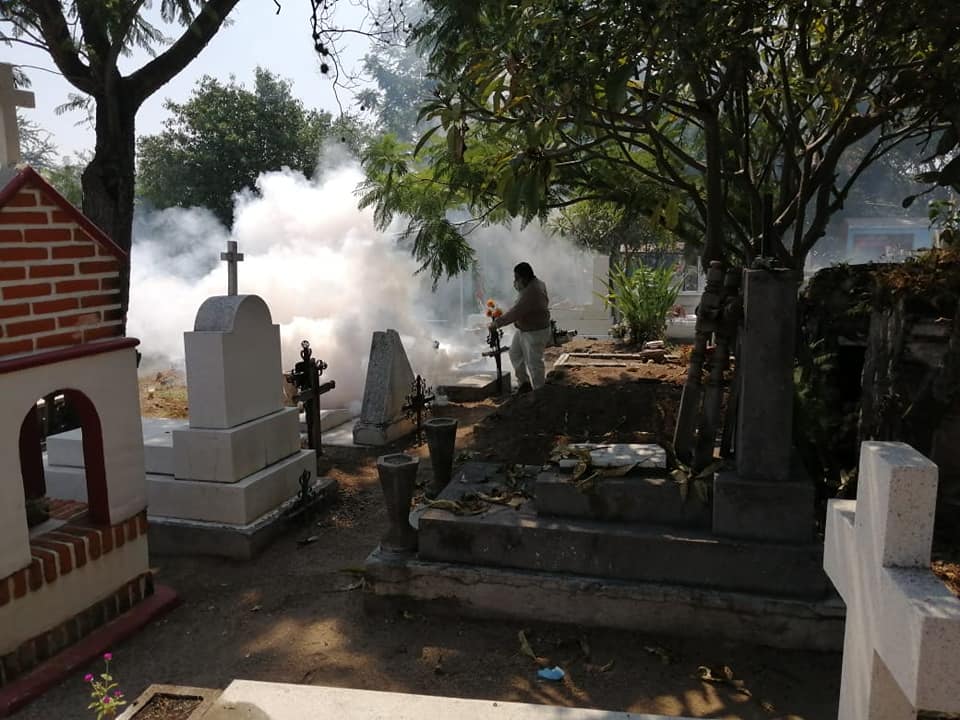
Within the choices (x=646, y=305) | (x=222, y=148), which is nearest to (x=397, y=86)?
(x=222, y=148)

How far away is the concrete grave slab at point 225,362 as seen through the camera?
545 centimetres

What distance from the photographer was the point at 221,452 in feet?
17.9

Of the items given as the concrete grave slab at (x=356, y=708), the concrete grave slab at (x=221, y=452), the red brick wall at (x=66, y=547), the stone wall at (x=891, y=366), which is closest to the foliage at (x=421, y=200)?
the concrete grave slab at (x=221, y=452)

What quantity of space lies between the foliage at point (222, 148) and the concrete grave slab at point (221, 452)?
59.3ft

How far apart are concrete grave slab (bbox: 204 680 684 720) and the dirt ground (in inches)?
44.3

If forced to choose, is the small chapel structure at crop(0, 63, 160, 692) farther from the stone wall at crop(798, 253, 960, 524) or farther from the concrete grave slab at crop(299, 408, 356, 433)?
the stone wall at crop(798, 253, 960, 524)

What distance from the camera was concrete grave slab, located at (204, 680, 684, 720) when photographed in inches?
96.8

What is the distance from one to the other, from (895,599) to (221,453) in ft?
15.3

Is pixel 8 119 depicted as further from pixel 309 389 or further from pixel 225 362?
pixel 309 389

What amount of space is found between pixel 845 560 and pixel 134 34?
9.58 m

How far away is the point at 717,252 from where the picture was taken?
533cm

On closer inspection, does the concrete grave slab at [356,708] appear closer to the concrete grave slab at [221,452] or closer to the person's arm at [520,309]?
the concrete grave slab at [221,452]

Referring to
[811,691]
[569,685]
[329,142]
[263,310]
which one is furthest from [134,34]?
[329,142]

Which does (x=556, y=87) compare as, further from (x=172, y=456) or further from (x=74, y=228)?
(x=172, y=456)
